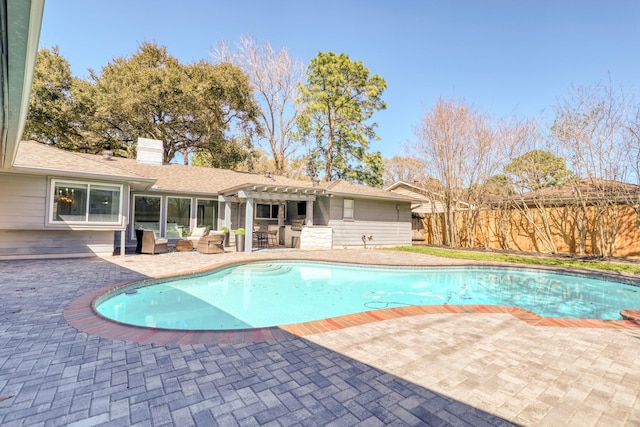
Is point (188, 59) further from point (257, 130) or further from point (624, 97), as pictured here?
point (624, 97)

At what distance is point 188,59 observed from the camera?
66.3 ft

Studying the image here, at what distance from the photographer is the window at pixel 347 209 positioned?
14.8m

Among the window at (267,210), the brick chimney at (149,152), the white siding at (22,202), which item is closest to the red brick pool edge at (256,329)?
the white siding at (22,202)

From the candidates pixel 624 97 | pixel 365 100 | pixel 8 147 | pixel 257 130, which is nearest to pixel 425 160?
pixel 624 97

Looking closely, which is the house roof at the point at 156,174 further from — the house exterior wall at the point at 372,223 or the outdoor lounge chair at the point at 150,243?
the outdoor lounge chair at the point at 150,243

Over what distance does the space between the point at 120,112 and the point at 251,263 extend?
52.3ft

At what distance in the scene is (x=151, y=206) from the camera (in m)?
12.5

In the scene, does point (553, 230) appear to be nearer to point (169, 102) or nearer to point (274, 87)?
point (274, 87)

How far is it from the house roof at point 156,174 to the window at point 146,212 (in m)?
0.73

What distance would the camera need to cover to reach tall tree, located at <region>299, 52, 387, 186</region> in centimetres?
2192

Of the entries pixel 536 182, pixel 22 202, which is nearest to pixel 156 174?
pixel 22 202

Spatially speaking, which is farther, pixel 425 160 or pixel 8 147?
pixel 425 160

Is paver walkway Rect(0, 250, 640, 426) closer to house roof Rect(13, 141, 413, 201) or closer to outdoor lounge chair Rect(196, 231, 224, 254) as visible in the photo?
house roof Rect(13, 141, 413, 201)

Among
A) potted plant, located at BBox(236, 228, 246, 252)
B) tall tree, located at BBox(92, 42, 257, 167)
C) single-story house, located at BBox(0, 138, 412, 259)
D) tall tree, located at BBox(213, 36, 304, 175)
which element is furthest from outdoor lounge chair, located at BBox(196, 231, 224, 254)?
tall tree, located at BBox(213, 36, 304, 175)
